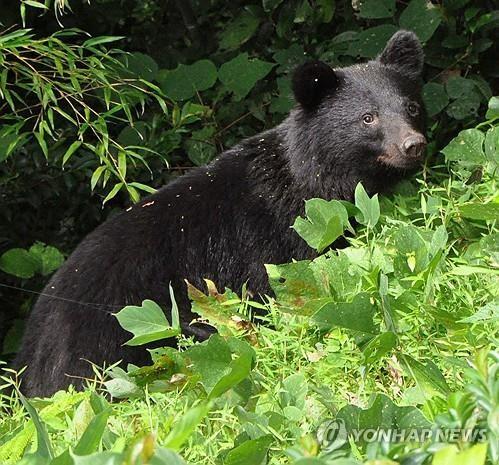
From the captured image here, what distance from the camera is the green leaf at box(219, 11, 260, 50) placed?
7602 millimetres

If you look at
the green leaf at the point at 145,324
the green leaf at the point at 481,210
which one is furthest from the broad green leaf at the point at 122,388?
the green leaf at the point at 481,210

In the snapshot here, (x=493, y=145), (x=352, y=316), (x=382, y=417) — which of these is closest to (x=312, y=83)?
(x=493, y=145)

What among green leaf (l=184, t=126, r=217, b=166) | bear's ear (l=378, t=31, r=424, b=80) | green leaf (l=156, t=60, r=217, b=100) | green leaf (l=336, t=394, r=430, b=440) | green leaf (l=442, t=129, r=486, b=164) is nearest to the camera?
green leaf (l=336, t=394, r=430, b=440)

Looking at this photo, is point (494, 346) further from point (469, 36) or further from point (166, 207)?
point (469, 36)

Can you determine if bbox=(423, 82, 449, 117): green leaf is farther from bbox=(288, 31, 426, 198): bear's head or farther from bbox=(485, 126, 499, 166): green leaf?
bbox=(485, 126, 499, 166): green leaf

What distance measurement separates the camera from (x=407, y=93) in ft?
19.0

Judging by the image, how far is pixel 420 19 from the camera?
6664 mm

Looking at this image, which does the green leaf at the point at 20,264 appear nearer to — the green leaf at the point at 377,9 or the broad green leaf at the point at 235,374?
the green leaf at the point at 377,9

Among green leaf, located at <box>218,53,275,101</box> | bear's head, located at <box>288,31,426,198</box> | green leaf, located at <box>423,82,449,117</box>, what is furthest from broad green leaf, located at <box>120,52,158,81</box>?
green leaf, located at <box>423,82,449,117</box>

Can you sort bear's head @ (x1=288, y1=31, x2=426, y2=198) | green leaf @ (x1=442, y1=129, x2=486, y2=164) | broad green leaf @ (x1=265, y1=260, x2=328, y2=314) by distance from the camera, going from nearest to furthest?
broad green leaf @ (x1=265, y1=260, x2=328, y2=314)
green leaf @ (x1=442, y1=129, x2=486, y2=164)
bear's head @ (x1=288, y1=31, x2=426, y2=198)

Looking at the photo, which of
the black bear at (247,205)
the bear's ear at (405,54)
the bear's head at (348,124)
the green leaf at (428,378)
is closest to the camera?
the green leaf at (428,378)

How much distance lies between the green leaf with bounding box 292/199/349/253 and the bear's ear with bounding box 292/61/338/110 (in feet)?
5.26

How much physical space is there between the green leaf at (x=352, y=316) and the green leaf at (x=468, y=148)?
1.84 m

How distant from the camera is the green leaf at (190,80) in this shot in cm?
741
